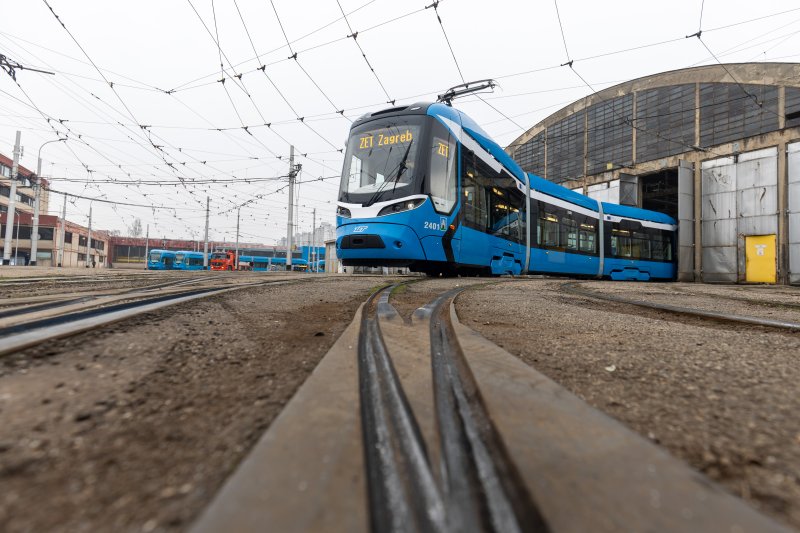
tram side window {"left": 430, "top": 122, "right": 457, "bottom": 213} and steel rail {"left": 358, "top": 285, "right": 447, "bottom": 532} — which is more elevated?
tram side window {"left": 430, "top": 122, "right": 457, "bottom": 213}

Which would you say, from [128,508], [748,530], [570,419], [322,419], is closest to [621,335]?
[570,419]

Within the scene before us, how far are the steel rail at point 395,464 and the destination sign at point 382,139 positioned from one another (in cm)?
630

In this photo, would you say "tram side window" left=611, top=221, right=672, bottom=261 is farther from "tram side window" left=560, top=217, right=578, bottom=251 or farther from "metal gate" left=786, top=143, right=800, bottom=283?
"metal gate" left=786, top=143, right=800, bottom=283

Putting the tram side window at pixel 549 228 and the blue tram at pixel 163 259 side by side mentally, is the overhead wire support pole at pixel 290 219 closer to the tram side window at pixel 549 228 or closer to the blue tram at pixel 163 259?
the tram side window at pixel 549 228

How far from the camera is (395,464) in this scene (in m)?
0.70

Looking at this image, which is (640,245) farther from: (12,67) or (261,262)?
(261,262)

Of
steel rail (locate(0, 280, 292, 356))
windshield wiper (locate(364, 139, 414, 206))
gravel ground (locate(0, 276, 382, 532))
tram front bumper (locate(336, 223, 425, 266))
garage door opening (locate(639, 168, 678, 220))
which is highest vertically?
garage door opening (locate(639, 168, 678, 220))

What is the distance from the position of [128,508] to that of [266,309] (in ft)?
7.88

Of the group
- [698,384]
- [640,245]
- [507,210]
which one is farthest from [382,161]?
[640,245]

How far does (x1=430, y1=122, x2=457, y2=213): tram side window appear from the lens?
263 inches

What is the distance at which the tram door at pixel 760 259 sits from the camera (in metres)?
15.0

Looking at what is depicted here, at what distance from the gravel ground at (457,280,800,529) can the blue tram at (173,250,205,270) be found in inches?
1386

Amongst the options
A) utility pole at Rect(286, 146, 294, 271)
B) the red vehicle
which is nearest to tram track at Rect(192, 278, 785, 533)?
utility pole at Rect(286, 146, 294, 271)

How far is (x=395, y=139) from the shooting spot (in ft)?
22.7
